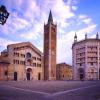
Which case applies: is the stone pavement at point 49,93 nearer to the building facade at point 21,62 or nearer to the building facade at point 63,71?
the building facade at point 21,62

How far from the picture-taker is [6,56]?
2335 inches

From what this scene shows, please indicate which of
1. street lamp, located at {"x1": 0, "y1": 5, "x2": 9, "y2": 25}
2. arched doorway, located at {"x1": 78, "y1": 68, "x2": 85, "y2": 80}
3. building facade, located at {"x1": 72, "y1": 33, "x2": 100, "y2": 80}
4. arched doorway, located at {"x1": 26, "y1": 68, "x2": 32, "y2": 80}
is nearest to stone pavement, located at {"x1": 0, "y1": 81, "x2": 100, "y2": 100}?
street lamp, located at {"x1": 0, "y1": 5, "x2": 9, "y2": 25}

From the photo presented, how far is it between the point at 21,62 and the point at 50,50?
13080mm

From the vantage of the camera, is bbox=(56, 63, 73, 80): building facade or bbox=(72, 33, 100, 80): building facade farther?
bbox=(56, 63, 73, 80): building facade

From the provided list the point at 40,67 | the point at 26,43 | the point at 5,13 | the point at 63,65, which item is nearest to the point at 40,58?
Answer: the point at 40,67

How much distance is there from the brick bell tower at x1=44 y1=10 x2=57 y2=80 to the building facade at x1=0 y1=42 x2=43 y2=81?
2275 mm

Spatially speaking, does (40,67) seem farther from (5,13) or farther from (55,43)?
(5,13)

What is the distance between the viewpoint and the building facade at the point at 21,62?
189 ft

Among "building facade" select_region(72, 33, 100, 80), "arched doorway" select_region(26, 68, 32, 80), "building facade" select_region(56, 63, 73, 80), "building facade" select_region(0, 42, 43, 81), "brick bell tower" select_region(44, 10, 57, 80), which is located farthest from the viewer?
"building facade" select_region(56, 63, 73, 80)

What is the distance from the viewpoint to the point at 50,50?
233 ft

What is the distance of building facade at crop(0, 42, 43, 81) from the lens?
57556 mm

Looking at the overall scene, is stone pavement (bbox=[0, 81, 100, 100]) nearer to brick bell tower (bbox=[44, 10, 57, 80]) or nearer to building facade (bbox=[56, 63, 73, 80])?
brick bell tower (bbox=[44, 10, 57, 80])

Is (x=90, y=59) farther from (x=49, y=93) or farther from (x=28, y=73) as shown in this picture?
(x=49, y=93)

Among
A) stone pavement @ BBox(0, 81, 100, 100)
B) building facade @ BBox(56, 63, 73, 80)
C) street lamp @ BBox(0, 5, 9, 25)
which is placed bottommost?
building facade @ BBox(56, 63, 73, 80)
